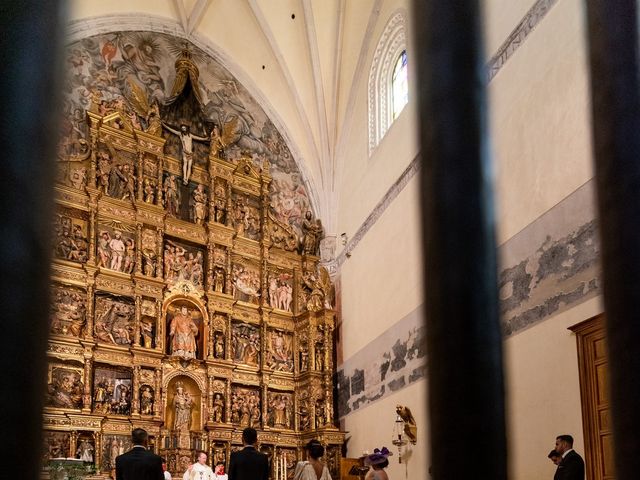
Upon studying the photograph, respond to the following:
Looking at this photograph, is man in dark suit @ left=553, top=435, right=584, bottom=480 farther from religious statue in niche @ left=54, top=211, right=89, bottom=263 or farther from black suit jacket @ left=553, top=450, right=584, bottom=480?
religious statue in niche @ left=54, top=211, right=89, bottom=263

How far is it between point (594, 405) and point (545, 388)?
1.07 metres

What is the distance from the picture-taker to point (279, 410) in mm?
19375

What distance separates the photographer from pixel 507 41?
42.5 feet

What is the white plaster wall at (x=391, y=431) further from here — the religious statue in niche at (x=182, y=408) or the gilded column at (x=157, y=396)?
the gilded column at (x=157, y=396)

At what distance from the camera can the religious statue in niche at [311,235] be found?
21219mm

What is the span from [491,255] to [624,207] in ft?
3.21

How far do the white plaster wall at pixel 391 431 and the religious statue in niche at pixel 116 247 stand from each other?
6.37 meters

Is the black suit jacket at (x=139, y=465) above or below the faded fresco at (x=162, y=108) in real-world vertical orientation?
below

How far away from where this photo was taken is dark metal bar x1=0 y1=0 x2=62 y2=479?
1.79 meters

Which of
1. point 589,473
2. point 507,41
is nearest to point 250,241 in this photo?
point 507,41

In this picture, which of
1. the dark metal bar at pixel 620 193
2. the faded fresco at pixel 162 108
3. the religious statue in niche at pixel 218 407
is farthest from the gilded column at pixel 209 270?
the dark metal bar at pixel 620 193

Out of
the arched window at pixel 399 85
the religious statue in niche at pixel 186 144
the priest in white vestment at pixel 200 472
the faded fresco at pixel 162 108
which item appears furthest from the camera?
the religious statue in niche at pixel 186 144

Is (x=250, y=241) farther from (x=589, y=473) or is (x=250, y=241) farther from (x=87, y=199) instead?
(x=589, y=473)

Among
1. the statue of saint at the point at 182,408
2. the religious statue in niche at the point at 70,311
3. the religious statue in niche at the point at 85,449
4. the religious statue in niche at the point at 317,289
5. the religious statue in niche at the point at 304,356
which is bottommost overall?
the religious statue in niche at the point at 85,449
